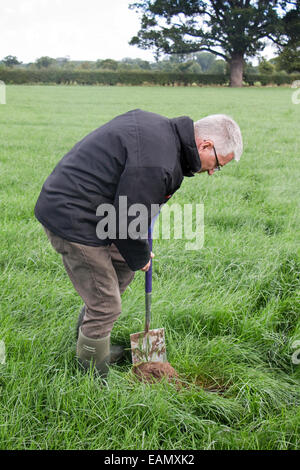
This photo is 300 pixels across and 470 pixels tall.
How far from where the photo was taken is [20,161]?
6230mm

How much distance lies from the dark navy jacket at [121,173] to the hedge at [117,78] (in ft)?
124

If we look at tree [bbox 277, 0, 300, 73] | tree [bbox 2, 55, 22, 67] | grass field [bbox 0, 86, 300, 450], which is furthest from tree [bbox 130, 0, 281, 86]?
grass field [bbox 0, 86, 300, 450]

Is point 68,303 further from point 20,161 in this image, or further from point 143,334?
point 20,161

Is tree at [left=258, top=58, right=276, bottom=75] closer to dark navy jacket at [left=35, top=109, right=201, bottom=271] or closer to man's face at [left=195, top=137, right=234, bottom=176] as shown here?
man's face at [left=195, top=137, right=234, bottom=176]

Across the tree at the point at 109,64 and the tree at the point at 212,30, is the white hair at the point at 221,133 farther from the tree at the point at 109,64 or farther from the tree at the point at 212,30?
the tree at the point at 109,64

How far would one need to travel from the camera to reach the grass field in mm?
1758

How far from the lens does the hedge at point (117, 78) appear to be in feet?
119

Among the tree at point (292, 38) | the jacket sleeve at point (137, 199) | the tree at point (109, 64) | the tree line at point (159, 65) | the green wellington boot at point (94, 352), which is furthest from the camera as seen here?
the tree at point (109, 64)

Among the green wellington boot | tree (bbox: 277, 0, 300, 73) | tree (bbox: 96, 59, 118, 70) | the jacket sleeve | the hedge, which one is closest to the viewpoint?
the jacket sleeve

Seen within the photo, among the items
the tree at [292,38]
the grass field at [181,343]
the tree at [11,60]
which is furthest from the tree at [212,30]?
the grass field at [181,343]

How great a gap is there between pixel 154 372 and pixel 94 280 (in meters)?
0.62

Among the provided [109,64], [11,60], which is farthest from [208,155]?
[11,60]

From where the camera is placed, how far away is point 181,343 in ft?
7.66

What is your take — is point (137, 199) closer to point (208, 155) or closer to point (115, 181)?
point (115, 181)
